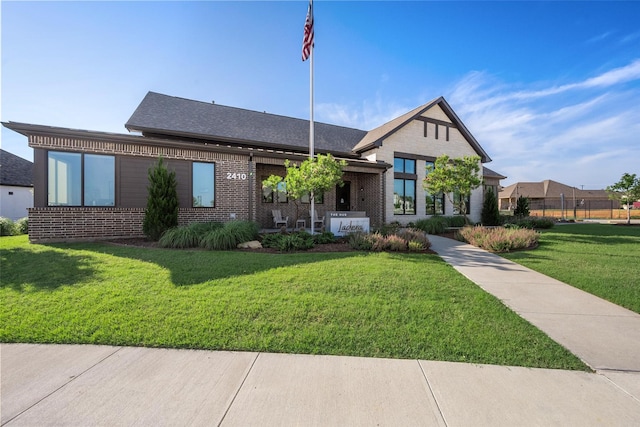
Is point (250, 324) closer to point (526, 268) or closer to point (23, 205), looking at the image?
point (526, 268)

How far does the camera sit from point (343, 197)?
16328mm

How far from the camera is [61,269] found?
5.43 metres

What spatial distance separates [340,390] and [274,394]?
578mm

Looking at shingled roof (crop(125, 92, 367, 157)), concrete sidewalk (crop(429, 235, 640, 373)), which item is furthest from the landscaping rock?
shingled roof (crop(125, 92, 367, 157))

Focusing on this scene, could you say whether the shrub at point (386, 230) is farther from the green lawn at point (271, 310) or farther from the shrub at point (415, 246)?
the green lawn at point (271, 310)

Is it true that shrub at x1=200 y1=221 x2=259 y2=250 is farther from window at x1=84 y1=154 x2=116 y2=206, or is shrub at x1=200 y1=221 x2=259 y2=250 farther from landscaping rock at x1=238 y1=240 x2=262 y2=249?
window at x1=84 y1=154 x2=116 y2=206

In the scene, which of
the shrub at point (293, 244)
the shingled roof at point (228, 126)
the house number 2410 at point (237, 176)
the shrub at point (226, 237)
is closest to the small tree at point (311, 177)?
the shrub at point (293, 244)

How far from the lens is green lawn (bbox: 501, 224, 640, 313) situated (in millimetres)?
4753

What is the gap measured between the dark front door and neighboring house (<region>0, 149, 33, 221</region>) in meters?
22.2

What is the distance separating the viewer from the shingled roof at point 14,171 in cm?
1880

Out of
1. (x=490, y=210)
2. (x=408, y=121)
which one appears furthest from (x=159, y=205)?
(x=490, y=210)

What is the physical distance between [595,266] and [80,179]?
609 inches

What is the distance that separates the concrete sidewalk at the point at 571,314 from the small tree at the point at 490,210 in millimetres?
13712

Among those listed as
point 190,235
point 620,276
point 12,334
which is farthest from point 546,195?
point 12,334
